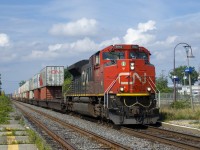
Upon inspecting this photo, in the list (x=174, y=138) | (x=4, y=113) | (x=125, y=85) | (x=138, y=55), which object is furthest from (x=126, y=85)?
(x=4, y=113)

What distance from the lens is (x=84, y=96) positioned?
2191cm

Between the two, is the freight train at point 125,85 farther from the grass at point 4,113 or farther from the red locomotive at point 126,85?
the grass at point 4,113

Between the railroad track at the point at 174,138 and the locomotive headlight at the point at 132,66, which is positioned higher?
the locomotive headlight at the point at 132,66

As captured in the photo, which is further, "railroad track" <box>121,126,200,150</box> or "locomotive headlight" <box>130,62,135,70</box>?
"locomotive headlight" <box>130,62,135,70</box>

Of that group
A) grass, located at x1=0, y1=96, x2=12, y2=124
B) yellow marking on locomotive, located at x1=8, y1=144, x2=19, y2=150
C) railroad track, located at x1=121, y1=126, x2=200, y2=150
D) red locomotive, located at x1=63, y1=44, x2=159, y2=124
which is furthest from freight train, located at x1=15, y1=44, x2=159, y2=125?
yellow marking on locomotive, located at x1=8, y1=144, x2=19, y2=150

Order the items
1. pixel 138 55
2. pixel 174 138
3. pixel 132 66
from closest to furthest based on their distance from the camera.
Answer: pixel 174 138 → pixel 132 66 → pixel 138 55

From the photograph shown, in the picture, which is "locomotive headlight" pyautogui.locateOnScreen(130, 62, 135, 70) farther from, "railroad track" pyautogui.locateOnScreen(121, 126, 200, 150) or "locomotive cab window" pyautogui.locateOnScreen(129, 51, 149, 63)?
"railroad track" pyautogui.locateOnScreen(121, 126, 200, 150)

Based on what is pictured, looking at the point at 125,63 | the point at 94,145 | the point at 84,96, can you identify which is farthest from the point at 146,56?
the point at 94,145

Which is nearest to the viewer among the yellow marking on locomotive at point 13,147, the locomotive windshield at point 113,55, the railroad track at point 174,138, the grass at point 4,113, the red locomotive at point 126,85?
the yellow marking on locomotive at point 13,147

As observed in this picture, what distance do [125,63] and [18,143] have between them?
24.3 ft

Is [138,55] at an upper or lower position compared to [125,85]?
upper

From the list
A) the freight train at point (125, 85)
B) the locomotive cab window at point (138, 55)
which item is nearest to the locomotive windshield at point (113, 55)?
the freight train at point (125, 85)

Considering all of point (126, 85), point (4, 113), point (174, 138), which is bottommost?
point (174, 138)

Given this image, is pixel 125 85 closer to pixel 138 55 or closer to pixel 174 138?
pixel 138 55
